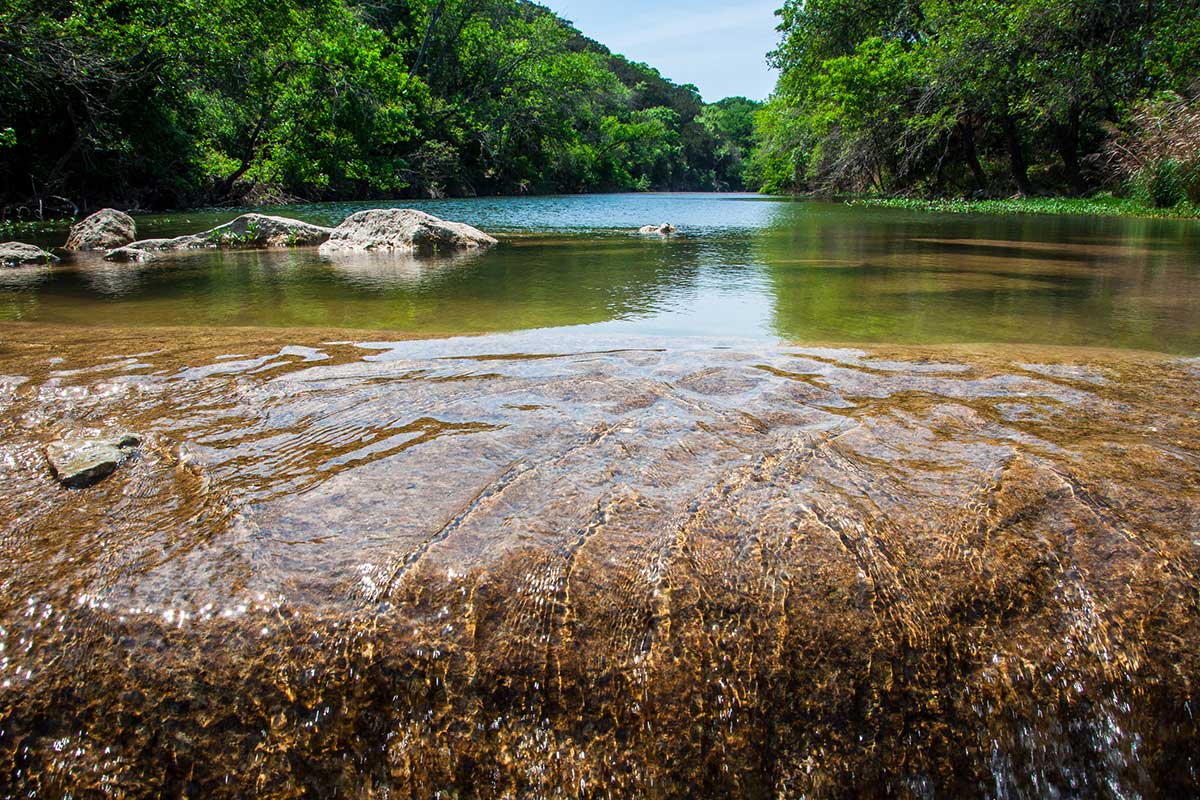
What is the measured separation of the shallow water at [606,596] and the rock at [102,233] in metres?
10.5

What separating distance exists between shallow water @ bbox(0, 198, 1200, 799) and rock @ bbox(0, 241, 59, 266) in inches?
324

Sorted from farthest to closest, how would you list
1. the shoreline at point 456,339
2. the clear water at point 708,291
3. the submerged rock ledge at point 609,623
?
the clear water at point 708,291, the shoreline at point 456,339, the submerged rock ledge at point 609,623

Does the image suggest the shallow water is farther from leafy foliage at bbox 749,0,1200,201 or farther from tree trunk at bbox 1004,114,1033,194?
tree trunk at bbox 1004,114,1033,194

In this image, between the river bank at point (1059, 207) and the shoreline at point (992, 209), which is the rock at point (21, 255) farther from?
the river bank at point (1059, 207)

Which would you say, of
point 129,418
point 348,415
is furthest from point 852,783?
point 129,418

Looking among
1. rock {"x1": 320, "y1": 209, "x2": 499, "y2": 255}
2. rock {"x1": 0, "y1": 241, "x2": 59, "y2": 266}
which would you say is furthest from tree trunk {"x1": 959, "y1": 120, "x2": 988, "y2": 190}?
rock {"x1": 0, "y1": 241, "x2": 59, "y2": 266}

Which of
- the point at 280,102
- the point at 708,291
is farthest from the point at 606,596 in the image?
the point at 280,102

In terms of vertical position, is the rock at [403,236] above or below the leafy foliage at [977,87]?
below

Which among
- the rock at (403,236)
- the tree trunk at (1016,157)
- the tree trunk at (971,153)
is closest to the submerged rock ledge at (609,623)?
the rock at (403,236)

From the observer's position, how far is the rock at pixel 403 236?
11867mm

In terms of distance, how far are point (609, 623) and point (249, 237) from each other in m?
12.9

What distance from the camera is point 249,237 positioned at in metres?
12.6

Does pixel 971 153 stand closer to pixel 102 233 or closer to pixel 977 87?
pixel 977 87

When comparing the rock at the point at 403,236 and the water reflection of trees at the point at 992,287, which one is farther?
the rock at the point at 403,236
